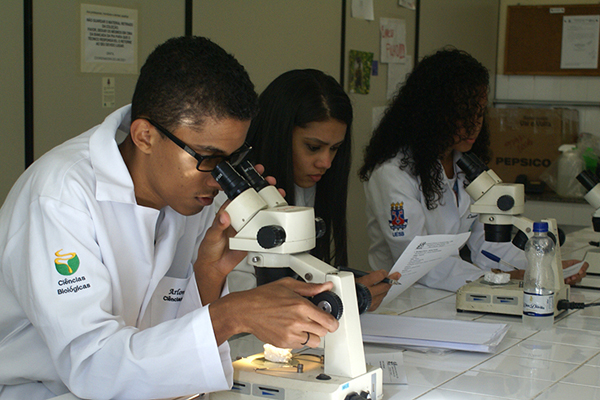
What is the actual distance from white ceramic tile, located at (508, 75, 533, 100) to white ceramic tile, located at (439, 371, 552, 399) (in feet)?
14.2

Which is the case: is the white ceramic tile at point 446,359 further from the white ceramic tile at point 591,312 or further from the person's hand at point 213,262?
the white ceramic tile at point 591,312

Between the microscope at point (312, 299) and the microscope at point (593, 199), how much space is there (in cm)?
155

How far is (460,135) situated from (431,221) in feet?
1.16

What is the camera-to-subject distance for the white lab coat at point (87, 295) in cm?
113

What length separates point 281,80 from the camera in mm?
2084

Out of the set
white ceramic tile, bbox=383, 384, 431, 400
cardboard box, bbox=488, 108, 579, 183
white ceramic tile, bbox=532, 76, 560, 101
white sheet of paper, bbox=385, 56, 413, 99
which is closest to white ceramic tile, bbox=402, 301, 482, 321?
white ceramic tile, bbox=383, 384, 431, 400

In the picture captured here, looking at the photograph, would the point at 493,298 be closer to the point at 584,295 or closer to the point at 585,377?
the point at 584,295

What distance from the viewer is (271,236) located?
3.73 feet

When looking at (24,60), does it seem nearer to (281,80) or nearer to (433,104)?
(281,80)

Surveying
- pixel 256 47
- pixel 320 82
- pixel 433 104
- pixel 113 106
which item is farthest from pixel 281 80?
pixel 256 47

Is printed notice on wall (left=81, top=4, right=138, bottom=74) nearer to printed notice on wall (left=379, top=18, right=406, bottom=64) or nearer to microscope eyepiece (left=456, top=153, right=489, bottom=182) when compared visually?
→ microscope eyepiece (left=456, top=153, right=489, bottom=182)

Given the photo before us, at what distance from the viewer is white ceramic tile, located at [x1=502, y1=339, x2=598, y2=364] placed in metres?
1.51

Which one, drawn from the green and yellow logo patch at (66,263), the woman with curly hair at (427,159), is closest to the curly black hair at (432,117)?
the woman with curly hair at (427,159)

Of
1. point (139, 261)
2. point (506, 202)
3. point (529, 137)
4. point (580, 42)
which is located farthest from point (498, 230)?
point (580, 42)
